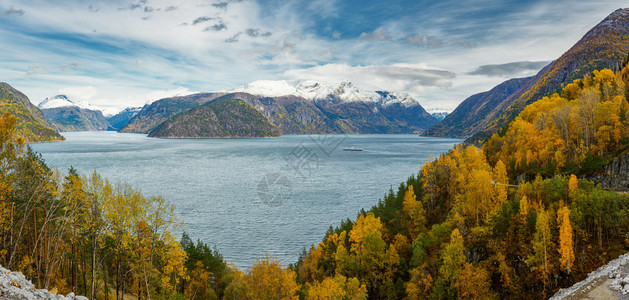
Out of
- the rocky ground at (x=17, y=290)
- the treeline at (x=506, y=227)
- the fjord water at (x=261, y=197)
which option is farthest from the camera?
the fjord water at (x=261, y=197)

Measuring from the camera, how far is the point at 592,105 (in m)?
66.0

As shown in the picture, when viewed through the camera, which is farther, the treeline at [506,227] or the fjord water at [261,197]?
the fjord water at [261,197]

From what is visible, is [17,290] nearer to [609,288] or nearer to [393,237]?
[609,288]

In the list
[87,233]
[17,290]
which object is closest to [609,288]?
[17,290]

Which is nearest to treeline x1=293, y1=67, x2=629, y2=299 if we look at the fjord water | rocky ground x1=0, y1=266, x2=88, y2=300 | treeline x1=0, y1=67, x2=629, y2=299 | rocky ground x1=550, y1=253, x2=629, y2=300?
treeline x1=0, y1=67, x2=629, y2=299

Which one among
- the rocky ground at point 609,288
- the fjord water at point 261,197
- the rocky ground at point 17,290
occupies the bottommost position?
the fjord water at point 261,197

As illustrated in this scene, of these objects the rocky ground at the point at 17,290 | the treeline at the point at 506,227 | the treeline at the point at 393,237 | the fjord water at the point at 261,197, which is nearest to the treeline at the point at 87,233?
the treeline at the point at 393,237

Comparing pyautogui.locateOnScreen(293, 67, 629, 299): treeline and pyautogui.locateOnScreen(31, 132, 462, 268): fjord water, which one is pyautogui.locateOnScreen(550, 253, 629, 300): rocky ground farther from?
pyautogui.locateOnScreen(31, 132, 462, 268): fjord water

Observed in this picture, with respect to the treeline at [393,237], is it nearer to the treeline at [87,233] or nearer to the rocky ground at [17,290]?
the treeline at [87,233]

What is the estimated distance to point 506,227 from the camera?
4888cm

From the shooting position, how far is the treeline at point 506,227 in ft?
137

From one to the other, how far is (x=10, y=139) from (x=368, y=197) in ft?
272

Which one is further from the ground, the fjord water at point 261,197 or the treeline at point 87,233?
the treeline at point 87,233

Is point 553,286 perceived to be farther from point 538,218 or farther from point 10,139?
point 10,139
